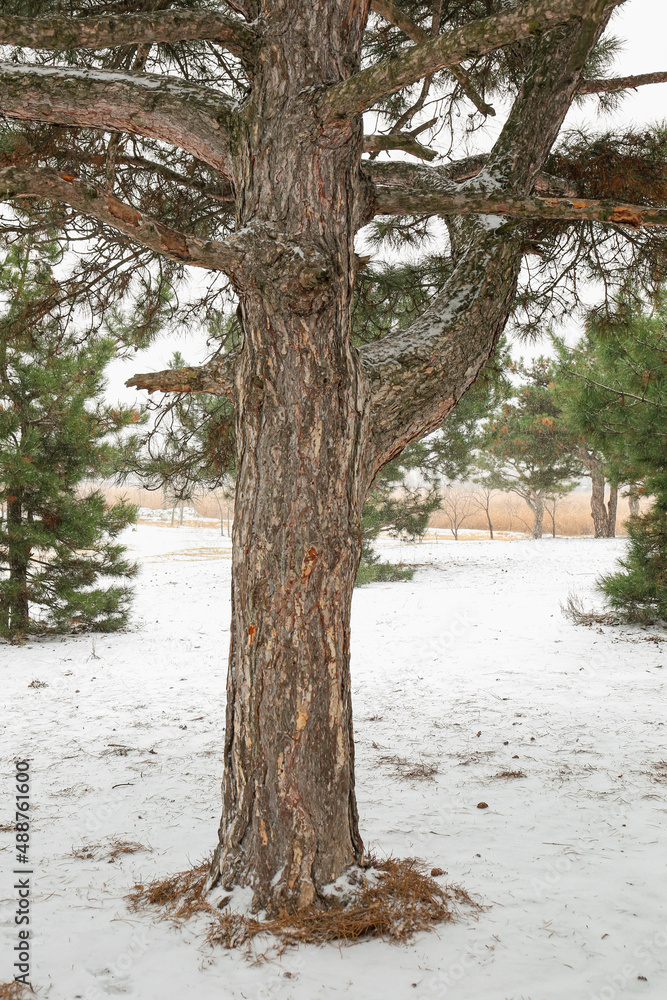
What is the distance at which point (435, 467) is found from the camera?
46.9 feet

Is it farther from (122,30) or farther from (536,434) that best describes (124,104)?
(536,434)

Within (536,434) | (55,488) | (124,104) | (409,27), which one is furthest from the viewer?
(536,434)

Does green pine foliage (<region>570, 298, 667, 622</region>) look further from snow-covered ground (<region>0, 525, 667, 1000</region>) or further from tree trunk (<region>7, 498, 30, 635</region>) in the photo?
tree trunk (<region>7, 498, 30, 635</region>)

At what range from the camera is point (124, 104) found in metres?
2.64

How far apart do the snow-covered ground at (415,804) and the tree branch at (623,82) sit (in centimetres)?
370

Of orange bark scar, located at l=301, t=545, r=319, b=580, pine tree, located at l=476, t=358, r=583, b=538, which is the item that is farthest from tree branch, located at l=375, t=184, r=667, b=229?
pine tree, located at l=476, t=358, r=583, b=538

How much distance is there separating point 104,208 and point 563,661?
19.5ft

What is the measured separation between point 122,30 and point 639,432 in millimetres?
6276

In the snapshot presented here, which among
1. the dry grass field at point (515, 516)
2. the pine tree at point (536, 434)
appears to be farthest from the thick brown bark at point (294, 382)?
the dry grass field at point (515, 516)

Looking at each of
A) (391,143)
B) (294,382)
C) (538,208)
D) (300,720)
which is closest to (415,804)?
(300,720)

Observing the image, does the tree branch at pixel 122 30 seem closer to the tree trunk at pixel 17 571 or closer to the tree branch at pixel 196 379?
the tree branch at pixel 196 379

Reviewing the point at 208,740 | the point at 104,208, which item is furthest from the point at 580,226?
the point at 208,740

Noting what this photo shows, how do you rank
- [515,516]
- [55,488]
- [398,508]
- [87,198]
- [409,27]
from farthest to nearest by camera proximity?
[515,516] < [398,508] < [55,488] < [409,27] < [87,198]

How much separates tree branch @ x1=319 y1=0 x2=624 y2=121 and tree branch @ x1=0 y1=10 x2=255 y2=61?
0.72 meters
